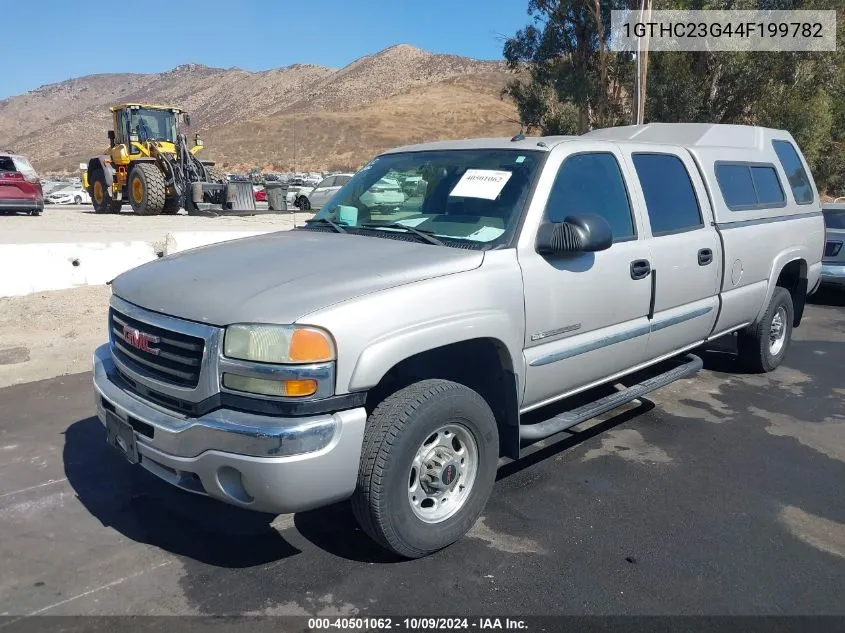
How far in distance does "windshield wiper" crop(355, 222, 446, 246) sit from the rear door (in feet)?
4.97

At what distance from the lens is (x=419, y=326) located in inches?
119

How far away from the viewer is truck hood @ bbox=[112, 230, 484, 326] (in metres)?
2.88

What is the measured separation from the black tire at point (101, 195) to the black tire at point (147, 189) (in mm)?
1822

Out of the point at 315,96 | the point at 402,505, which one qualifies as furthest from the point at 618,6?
the point at 315,96

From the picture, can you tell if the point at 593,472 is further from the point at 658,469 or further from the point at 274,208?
the point at 274,208

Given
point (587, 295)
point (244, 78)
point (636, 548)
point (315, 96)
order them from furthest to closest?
1. point (244, 78)
2. point (315, 96)
3. point (587, 295)
4. point (636, 548)

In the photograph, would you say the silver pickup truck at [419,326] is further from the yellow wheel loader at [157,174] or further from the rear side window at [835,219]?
the yellow wheel loader at [157,174]

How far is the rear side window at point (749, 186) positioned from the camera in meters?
5.35

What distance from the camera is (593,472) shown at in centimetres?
430

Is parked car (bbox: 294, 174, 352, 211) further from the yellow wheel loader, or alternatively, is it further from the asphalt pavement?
the asphalt pavement

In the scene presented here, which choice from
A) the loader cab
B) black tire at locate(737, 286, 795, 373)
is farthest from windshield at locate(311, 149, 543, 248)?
the loader cab

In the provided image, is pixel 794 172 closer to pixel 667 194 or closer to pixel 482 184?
pixel 667 194

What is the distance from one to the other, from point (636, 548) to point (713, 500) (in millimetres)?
812

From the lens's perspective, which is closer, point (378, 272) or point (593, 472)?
point (378, 272)
